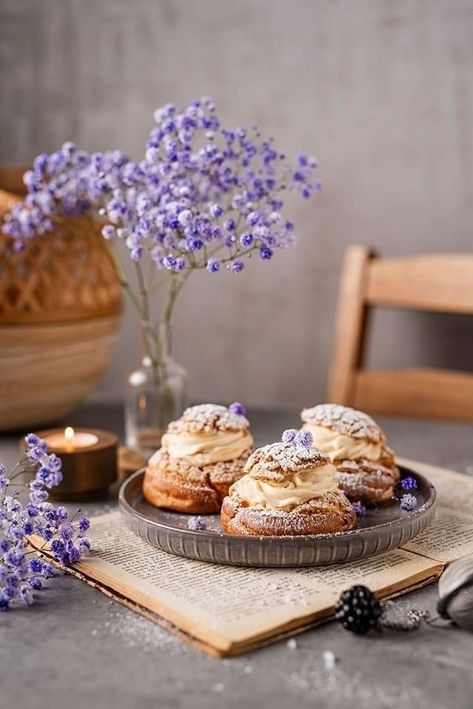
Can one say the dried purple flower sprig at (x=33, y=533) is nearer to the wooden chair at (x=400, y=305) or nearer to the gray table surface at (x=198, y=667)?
the gray table surface at (x=198, y=667)

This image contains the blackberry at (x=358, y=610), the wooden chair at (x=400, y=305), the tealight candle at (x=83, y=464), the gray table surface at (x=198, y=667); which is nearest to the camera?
the gray table surface at (x=198, y=667)

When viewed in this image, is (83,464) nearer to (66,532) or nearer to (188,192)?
(66,532)

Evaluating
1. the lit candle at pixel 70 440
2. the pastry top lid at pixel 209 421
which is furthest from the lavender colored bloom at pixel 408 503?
the lit candle at pixel 70 440

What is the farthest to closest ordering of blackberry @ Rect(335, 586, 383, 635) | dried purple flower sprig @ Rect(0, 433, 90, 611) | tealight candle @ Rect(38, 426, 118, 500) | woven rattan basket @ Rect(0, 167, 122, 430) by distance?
woven rattan basket @ Rect(0, 167, 122, 430) < tealight candle @ Rect(38, 426, 118, 500) < dried purple flower sprig @ Rect(0, 433, 90, 611) < blackberry @ Rect(335, 586, 383, 635)

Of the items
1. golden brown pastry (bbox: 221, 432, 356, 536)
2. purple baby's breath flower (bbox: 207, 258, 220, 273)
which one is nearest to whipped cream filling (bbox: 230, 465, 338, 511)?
golden brown pastry (bbox: 221, 432, 356, 536)

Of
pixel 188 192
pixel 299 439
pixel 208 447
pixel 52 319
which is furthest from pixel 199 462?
pixel 52 319

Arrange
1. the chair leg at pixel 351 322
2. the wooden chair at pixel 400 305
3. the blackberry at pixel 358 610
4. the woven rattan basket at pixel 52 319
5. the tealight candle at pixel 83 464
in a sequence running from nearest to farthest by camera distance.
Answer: the blackberry at pixel 358 610
the tealight candle at pixel 83 464
the woven rattan basket at pixel 52 319
the wooden chair at pixel 400 305
the chair leg at pixel 351 322

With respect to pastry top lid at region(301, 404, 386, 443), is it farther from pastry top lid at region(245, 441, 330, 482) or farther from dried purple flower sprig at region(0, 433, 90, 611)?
dried purple flower sprig at region(0, 433, 90, 611)
